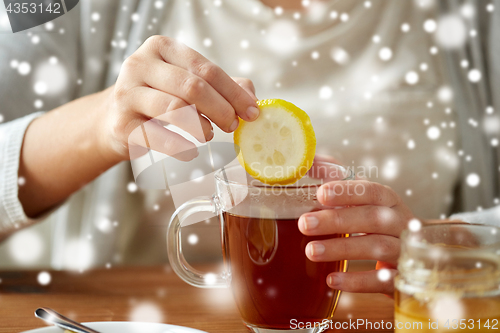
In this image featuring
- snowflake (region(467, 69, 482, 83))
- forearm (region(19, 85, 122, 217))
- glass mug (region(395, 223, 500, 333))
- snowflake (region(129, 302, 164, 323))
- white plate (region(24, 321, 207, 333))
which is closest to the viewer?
glass mug (region(395, 223, 500, 333))

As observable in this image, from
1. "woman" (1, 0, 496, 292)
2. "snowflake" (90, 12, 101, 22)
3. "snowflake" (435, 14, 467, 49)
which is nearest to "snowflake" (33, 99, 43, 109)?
"woman" (1, 0, 496, 292)

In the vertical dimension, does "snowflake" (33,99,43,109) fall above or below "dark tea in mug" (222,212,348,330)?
above

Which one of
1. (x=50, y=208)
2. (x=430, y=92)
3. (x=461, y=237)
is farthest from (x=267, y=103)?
(x=430, y=92)

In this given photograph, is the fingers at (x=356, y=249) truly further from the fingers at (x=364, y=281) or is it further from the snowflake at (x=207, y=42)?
the snowflake at (x=207, y=42)

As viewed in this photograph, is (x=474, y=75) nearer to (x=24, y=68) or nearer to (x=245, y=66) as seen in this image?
(x=245, y=66)

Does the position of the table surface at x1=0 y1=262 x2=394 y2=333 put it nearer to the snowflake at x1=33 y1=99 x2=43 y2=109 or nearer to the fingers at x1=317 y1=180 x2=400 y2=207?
the fingers at x1=317 y1=180 x2=400 y2=207

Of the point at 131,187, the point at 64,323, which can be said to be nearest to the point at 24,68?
the point at 131,187
